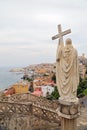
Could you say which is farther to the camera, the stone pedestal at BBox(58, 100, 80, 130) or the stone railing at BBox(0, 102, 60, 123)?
the stone railing at BBox(0, 102, 60, 123)

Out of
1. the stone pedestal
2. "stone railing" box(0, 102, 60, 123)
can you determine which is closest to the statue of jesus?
the stone pedestal

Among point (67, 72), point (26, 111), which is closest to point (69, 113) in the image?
point (67, 72)

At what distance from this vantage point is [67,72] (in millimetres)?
4930

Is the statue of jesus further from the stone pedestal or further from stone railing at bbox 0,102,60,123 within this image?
stone railing at bbox 0,102,60,123

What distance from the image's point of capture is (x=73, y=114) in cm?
483

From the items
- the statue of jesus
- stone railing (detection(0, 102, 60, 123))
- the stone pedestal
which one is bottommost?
stone railing (detection(0, 102, 60, 123))

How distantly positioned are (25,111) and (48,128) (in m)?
1.42

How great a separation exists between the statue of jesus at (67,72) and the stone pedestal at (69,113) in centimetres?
9

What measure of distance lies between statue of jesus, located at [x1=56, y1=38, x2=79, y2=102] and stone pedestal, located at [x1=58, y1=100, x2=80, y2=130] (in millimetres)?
95

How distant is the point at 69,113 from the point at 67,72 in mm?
767

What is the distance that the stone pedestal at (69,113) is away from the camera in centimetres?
483

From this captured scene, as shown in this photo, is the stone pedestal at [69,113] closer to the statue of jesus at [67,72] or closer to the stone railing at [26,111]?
the statue of jesus at [67,72]

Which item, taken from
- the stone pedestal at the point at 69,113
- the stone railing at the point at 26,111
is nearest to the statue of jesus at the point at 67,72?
the stone pedestal at the point at 69,113

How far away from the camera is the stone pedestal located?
4.83 meters
